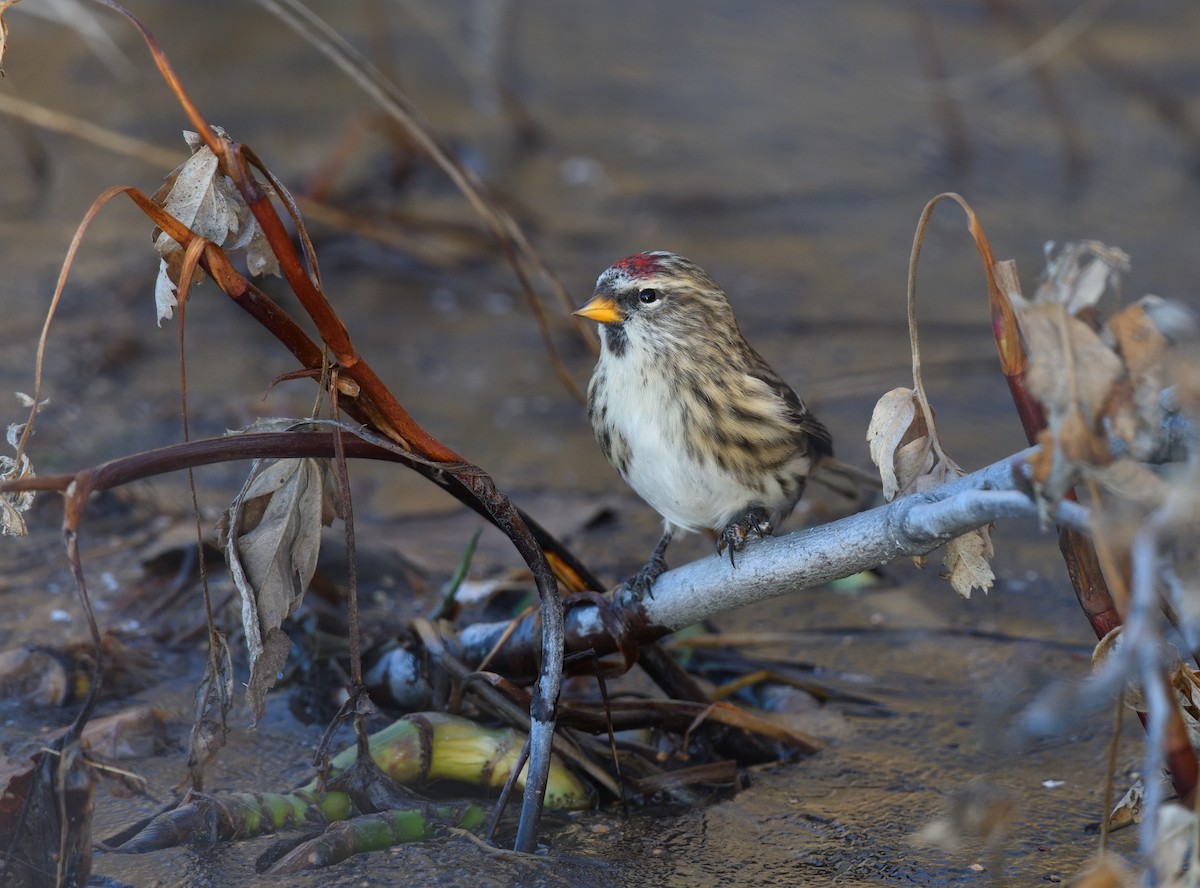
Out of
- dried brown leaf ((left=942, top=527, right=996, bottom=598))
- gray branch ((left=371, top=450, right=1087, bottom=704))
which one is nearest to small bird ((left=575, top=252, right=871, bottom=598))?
gray branch ((left=371, top=450, right=1087, bottom=704))

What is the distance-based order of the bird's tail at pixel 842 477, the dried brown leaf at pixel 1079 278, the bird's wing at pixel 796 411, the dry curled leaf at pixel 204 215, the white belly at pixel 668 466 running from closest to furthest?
the dried brown leaf at pixel 1079 278 < the dry curled leaf at pixel 204 215 < the white belly at pixel 668 466 < the bird's wing at pixel 796 411 < the bird's tail at pixel 842 477

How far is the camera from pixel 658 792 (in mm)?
2459

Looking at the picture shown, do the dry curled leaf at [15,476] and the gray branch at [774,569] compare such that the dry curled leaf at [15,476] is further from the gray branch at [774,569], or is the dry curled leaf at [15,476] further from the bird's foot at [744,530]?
the bird's foot at [744,530]

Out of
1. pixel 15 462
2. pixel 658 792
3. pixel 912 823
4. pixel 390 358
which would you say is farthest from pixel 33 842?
pixel 390 358

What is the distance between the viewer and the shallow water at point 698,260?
250 cm

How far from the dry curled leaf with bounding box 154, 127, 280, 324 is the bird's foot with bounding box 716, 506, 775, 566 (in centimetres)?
100

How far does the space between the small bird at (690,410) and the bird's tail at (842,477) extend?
59 mm

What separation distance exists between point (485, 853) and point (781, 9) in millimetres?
6855

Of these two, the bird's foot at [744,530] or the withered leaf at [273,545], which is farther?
the bird's foot at [744,530]

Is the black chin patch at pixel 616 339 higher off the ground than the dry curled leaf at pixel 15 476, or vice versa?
the black chin patch at pixel 616 339

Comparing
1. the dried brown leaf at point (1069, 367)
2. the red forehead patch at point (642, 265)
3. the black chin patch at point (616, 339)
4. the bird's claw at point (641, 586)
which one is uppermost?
the red forehead patch at point (642, 265)

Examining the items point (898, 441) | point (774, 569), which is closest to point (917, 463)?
point (898, 441)

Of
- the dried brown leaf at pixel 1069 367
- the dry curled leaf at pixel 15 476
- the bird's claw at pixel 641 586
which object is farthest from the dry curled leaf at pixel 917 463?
the dry curled leaf at pixel 15 476

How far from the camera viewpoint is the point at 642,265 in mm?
2951
